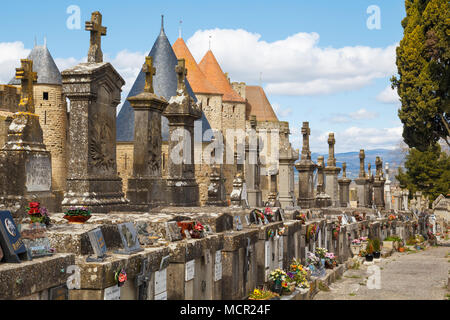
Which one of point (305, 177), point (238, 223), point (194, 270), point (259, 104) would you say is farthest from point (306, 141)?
point (259, 104)

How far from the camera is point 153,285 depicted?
584 centimetres

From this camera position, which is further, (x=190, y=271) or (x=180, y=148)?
(x=180, y=148)

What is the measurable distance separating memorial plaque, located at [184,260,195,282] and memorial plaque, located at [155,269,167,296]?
0.32 metres

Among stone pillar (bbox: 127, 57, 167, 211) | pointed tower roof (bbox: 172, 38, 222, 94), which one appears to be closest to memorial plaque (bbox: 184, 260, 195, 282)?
stone pillar (bbox: 127, 57, 167, 211)

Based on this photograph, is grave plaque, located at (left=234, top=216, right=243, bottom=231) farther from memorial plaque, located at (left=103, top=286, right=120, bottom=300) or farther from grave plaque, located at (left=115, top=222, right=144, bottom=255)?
memorial plaque, located at (left=103, top=286, right=120, bottom=300)

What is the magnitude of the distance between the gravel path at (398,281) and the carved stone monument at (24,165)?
16.8 feet

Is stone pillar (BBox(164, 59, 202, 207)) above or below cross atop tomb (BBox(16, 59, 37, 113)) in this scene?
below

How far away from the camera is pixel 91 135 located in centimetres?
932

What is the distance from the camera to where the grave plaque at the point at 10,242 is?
4160mm

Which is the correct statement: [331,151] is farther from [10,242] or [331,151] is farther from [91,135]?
[10,242]

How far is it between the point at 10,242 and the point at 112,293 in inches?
42.6

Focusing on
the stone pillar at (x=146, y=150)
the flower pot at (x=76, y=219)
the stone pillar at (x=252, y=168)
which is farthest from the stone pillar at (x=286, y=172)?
the flower pot at (x=76, y=219)

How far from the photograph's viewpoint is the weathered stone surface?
12.6 ft
